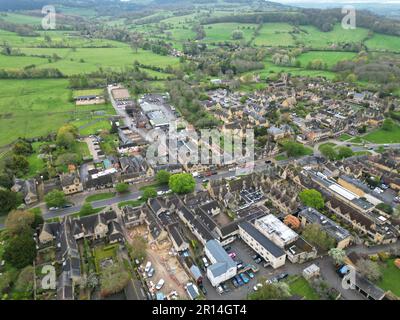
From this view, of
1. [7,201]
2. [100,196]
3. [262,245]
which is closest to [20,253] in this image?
[7,201]

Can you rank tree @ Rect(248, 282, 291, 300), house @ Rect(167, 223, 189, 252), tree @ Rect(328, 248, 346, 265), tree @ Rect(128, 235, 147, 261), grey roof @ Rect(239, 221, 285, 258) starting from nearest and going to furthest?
tree @ Rect(248, 282, 291, 300) < tree @ Rect(328, 248, 346, 265) < grey roof @ Rect(239, 221, 285, 258) < tree @ Rect(128, 235, 147, 261) < house @ Rect(167, 223, 189, 252)

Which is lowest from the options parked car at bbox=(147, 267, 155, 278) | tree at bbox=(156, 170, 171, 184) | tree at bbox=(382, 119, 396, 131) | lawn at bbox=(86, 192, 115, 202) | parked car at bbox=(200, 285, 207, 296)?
parked car at bbox=(200, 285, 207, 296)

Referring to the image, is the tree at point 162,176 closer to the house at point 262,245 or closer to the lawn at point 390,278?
the house at point 262,245

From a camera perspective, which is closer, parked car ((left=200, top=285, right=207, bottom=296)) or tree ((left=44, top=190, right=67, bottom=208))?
parked car ((left=200, top=285, right=207, bottom=296))

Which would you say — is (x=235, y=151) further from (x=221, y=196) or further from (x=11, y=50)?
(x=11, y=50)

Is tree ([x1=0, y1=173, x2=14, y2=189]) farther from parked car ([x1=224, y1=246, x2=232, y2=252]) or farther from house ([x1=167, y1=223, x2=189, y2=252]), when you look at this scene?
parked car ([x1=224, y1=246, x2=232, y2=252])

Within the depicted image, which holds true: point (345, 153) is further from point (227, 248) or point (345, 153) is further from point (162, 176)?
point (162, 176)

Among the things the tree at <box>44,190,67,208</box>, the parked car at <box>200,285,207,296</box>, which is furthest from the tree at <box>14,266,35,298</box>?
the parked car at <box>200,285,207,296</box>
